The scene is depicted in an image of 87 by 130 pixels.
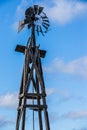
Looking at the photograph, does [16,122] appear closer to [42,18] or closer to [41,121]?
[41,121]

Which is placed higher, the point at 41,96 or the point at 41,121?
the point at 41,96

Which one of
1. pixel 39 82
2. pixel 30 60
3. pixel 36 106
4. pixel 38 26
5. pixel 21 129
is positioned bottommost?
pixel 21 129

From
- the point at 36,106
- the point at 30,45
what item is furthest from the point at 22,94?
the point at 30,45

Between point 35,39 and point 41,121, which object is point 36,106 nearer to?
point 41,121

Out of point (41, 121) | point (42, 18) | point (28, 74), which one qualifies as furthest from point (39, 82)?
point (42, 18)

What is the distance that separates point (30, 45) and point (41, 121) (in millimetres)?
3725

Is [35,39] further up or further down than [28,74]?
further up

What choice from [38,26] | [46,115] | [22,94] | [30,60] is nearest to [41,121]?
[46,115]

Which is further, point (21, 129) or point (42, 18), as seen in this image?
point (42, 18)

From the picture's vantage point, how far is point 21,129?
50.9ft

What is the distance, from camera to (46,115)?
1597 cm

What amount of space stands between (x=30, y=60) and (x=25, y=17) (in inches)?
83.3

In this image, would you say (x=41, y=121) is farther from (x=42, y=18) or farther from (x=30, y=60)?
(x=42, y=18)

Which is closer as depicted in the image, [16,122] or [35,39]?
[16,122]
